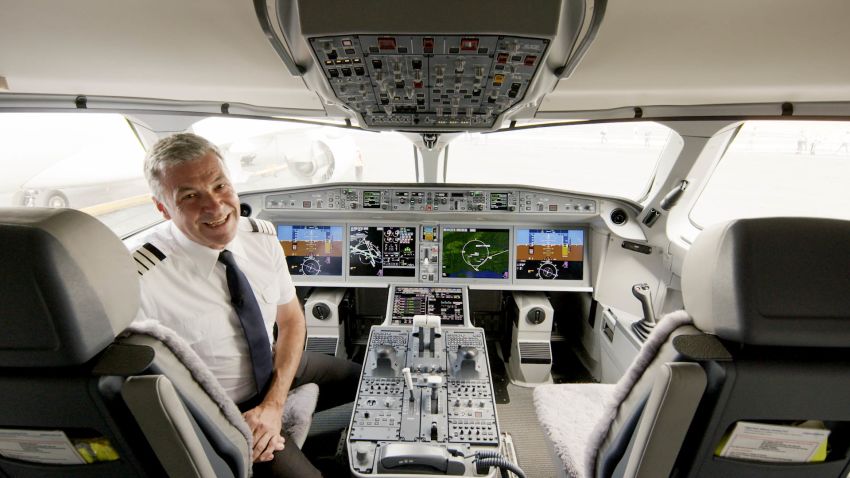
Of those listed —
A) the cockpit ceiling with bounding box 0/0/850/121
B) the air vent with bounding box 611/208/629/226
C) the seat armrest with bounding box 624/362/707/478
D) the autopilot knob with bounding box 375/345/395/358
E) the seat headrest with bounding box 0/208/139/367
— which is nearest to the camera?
the seat headrest with bounding box 0/208/139/367

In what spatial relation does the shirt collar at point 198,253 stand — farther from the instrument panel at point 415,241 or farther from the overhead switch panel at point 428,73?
the instrument panel at point 415,241

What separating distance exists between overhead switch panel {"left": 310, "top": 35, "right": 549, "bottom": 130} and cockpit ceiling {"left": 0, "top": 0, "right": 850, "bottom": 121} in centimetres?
4

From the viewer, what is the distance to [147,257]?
1368 mm

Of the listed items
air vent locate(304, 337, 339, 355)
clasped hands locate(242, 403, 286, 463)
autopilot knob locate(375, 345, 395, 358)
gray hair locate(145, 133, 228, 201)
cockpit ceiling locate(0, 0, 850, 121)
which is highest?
cockpit ceiling locate(0, 0, 850, 121)

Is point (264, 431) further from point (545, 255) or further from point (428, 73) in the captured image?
point (545, 255)

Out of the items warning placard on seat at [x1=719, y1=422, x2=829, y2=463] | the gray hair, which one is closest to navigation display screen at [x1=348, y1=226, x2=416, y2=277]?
the gray hair

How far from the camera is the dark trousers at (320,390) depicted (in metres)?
1.40

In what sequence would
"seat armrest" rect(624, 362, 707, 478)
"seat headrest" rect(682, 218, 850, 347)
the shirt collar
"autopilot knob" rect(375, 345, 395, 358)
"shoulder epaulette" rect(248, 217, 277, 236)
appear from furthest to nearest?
"autopilot knob" rect(375, 345, 395, 358) → "shoulder epaulette" rect(248, 217, 277, 236) → the shirt collar → "seat armrest" rect(624, 362, 707, 478) → "seat headrest" rect(682, 218, 850, 347)

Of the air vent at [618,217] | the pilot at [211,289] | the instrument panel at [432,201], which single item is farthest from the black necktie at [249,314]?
the air vent at [618,217]

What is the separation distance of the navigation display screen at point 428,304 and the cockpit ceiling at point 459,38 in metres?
1.55

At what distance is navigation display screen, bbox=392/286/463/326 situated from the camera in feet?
9.66

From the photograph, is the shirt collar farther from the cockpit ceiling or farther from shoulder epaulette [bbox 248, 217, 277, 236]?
the cockpit ceiling

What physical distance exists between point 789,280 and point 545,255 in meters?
2.37

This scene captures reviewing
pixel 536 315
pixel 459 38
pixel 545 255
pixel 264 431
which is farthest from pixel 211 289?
pixel 545 255
